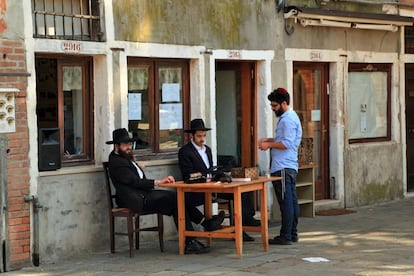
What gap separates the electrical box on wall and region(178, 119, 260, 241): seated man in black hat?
2.32 metres

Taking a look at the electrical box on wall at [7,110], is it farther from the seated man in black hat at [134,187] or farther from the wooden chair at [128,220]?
the wooden chair at [128,220]

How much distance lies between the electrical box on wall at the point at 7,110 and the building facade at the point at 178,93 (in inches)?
1.4

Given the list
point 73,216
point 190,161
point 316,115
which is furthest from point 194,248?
point 316,115

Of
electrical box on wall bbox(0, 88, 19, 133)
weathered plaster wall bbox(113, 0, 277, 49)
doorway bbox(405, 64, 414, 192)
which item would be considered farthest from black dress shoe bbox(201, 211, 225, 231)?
doorway bbox(405, 64, 414, 192)

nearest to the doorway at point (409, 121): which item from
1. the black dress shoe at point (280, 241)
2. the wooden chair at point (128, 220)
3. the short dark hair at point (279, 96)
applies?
the short dark hair at point (279, 96)

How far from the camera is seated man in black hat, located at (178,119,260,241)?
11.3 meters

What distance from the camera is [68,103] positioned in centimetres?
1096

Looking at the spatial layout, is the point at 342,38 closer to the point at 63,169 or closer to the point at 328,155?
the point at 328,155

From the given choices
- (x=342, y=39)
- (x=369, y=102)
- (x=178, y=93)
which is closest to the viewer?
(x=178, y=93)

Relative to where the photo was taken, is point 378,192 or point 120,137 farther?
point 378,192

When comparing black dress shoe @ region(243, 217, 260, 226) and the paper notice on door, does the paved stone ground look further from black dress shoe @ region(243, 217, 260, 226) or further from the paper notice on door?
the paper notice on door

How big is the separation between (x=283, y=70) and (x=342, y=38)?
169 centimetres

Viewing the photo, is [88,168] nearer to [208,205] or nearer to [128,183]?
[128,183]

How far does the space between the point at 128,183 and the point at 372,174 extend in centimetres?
640
